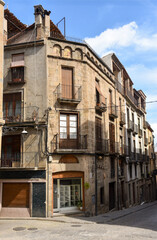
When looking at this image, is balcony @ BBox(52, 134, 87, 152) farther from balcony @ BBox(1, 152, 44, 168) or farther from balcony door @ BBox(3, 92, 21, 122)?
balcony door @ BBox(3, 92, 21, 122)

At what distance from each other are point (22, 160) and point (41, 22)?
9994 millimetres

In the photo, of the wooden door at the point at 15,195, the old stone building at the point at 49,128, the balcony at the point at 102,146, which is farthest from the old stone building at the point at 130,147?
the wooden door at the point at 15,195

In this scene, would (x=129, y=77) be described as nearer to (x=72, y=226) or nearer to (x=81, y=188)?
(x=81, y=188)

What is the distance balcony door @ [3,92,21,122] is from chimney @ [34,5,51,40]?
4.60 metres

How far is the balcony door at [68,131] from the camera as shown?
17.9 meters

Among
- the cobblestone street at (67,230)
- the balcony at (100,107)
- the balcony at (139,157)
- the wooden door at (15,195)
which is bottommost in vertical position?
the cobblestone street at (67,230)

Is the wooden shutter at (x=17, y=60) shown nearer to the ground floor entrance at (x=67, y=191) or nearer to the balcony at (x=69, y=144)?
the balcony at (x=69, y=144)

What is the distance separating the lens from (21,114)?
1795 cm

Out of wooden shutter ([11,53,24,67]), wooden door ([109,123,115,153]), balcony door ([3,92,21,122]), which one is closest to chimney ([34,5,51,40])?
wooden shutter ([11,53,24,67])

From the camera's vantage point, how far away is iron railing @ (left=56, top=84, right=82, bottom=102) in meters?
18.1

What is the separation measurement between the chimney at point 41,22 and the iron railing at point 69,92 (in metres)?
3.97

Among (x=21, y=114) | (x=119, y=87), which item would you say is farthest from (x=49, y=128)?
(x=119, y=87)

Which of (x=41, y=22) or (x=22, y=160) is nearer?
(x=22, y=160)

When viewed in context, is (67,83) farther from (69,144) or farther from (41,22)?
(41,22)
